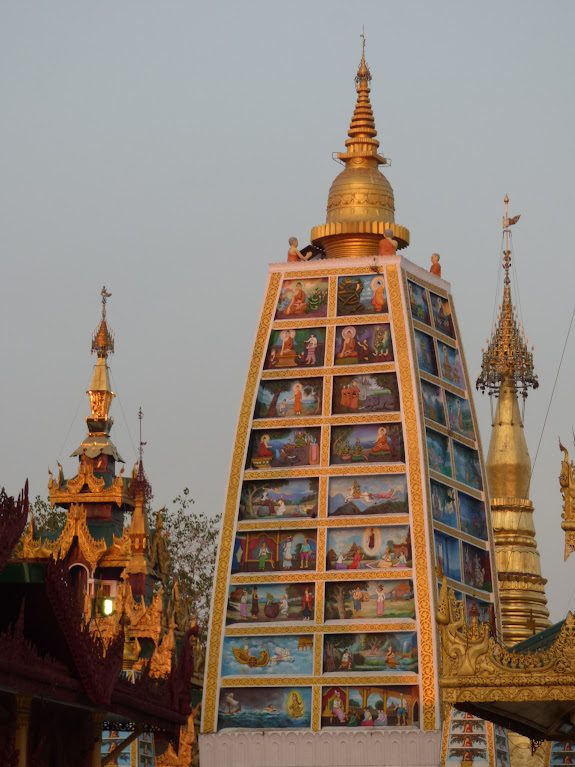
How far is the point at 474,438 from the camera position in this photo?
55.5m

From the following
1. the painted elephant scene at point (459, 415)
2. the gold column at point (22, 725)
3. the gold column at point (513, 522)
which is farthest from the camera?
the gold column at point (513, 522)

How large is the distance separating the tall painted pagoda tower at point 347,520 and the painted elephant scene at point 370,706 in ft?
0.15

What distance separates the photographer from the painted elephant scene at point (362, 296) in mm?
54062

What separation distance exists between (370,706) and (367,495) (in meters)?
5.86

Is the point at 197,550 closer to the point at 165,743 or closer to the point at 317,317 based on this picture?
the point at 165,743

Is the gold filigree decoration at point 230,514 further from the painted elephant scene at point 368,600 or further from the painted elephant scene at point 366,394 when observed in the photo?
the painted elephant scene at point 368,600

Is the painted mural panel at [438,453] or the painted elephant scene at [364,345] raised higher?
the painted elephant scene at [364,345]

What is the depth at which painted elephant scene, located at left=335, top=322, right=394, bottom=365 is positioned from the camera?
53.4 meters

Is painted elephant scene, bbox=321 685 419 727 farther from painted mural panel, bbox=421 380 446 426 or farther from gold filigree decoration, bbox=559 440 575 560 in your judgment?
gold filigree decoration, bbox=559 440 575 560

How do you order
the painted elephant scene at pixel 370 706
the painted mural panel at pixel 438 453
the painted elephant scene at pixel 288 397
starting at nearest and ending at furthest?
1. the painted elephant scene at pixel 370 706
2. the painted mural panel at pixel 438 453
3. the painted elephant scene at pixel 288 397

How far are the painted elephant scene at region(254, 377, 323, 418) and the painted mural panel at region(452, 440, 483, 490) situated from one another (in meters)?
4.32

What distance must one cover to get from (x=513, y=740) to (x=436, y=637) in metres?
12.2

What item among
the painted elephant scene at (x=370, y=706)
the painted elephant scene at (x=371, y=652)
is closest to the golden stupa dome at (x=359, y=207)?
the painted elephant scene at (x=371, y=652)

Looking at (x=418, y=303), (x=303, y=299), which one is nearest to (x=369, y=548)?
(x=418, y=303)
